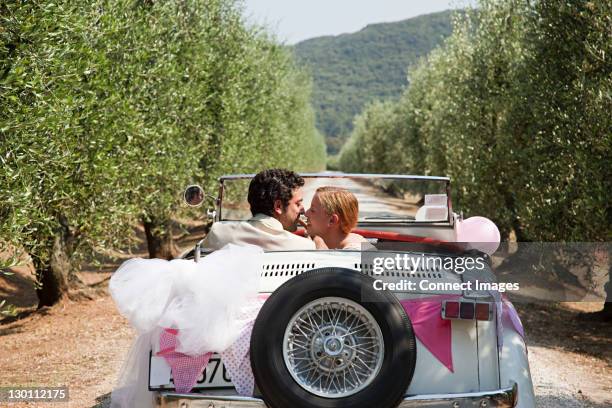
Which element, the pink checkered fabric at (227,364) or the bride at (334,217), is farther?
the bride at (334,217)

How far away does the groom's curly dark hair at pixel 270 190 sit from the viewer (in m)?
6.06

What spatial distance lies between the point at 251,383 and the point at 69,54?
7.51 meters

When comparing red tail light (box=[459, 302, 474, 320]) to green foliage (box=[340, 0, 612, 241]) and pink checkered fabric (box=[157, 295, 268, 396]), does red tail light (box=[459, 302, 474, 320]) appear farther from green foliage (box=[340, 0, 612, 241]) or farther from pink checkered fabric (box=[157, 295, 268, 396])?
green foliage (box=[340, 0, 612, 241])

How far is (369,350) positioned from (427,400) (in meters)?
0.41

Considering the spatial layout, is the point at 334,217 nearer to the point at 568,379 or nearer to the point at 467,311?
the point at 467,311

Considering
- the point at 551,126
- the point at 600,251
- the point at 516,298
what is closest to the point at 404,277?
the point at 600,251

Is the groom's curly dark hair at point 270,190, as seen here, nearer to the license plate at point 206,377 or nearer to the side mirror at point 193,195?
the side mirror at point 193,195

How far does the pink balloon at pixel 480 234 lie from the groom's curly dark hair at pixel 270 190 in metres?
1.57

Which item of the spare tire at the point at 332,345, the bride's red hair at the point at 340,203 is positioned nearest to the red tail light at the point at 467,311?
the spare tire at the point at 332,345

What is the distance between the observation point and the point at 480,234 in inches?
262

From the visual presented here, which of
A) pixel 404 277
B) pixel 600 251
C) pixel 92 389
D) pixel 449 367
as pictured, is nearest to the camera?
pixel 449 367

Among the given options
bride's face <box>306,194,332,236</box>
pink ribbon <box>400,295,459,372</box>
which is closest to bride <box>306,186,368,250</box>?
bride's face <box>306,194,332,236</box>

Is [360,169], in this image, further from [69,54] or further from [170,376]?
[170,376]

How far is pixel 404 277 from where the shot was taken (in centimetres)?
492
